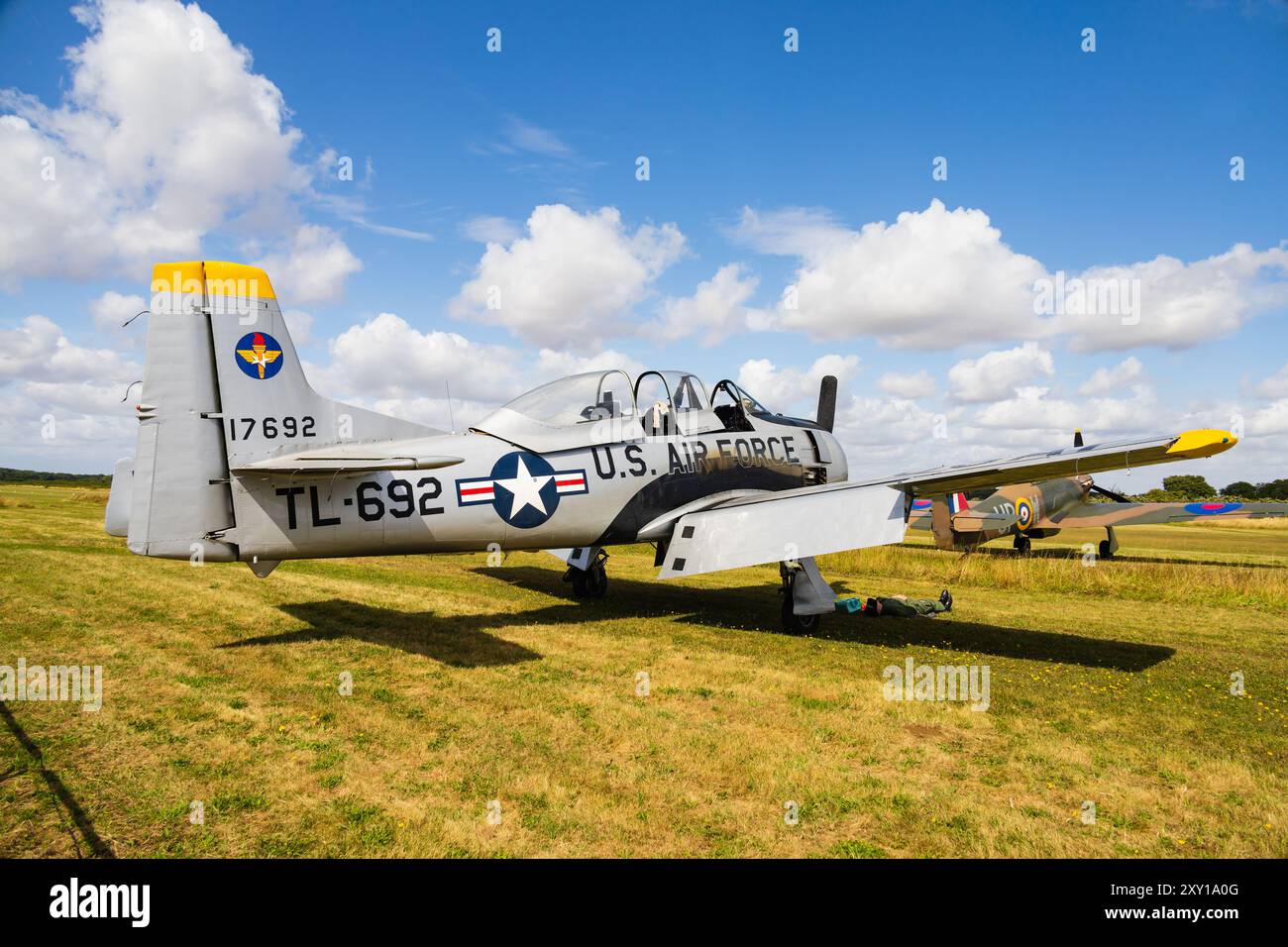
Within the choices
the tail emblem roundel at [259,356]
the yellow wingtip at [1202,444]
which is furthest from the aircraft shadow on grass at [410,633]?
the yellow wingtip at [1202,444]

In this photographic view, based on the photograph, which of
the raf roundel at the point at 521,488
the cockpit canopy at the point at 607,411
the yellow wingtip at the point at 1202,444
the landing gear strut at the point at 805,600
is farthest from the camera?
the landing gear strut at the point at 805,600

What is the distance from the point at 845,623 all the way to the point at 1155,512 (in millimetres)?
17709

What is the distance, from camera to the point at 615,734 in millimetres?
5391

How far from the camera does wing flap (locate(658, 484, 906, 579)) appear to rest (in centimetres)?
848

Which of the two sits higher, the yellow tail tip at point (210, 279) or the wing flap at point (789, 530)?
the yellow tail tip at point (210, 279)

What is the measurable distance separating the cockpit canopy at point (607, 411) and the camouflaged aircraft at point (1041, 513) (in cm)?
1112

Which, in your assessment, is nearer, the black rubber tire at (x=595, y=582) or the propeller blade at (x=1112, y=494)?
the black rubber tire at (x=595, y=582)

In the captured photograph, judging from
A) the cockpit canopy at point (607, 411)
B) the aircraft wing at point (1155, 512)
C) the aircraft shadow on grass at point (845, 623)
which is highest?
the cockpit canopy at point (607, 411)

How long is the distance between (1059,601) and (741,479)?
6792 mm

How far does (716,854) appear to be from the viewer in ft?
12.0

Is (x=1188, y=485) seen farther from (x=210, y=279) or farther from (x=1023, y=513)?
(x=210, y=279)

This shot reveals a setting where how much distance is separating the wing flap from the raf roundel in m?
1.66

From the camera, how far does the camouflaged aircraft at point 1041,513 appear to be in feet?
65.2

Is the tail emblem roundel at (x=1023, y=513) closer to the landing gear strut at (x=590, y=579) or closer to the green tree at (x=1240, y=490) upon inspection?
the landing gear strut at (x=590, y=579)
